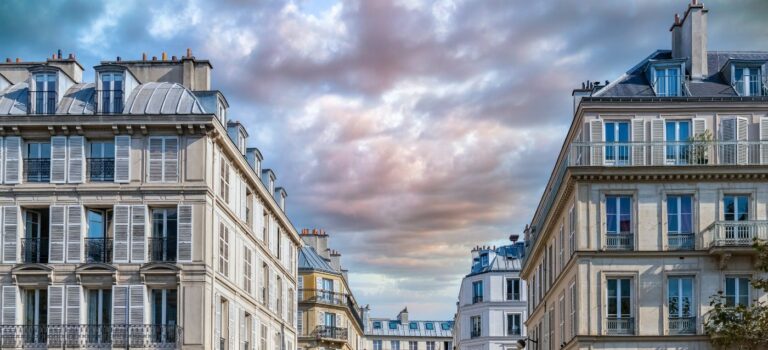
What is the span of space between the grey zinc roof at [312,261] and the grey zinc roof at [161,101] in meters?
35.3

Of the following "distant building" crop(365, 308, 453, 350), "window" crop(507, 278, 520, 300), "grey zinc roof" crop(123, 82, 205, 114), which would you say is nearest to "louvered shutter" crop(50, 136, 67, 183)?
Answer: "grey zinc roof" crop(123, 82, 205, 114)

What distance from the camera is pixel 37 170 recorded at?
36438 mm

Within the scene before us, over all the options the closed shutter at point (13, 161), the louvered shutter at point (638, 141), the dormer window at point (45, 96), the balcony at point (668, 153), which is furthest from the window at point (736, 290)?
the closed shutter at point (13, 161)

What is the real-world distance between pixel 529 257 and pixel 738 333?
23.8 meters

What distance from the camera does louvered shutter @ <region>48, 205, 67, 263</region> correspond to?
35938 mm

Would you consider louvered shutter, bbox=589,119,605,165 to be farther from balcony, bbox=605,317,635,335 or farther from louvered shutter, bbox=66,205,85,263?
louvered shutter, bbox=66,205,85,263

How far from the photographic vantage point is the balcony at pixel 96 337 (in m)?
35.4

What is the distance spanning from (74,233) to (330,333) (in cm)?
3686

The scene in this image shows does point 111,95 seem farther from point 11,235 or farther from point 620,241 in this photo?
point 620,241

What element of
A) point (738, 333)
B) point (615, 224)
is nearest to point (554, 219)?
point (615, 224)

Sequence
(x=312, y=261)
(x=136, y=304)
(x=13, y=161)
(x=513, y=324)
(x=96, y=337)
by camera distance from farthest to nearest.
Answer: (x=513, y=324) → (x=312, y=261) → (x=13, y=161) → (x=96, y=337) → (x=136, y=304)

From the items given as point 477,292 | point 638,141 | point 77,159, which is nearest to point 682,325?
point 638,141

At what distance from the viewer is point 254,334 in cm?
4503

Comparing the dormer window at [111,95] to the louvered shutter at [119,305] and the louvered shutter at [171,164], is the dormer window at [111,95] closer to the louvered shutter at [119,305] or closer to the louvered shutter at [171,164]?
the louvered shutter at [171,164]
